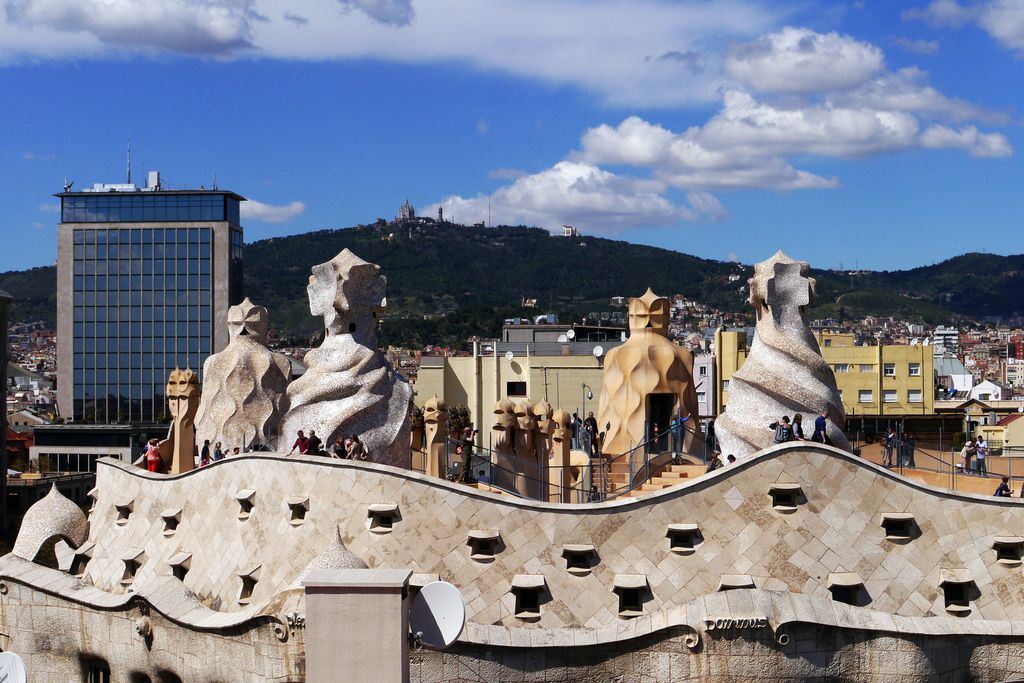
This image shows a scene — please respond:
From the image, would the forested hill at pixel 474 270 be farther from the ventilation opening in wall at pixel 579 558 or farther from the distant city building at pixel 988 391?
the ventilation opening in wall at pixel 579 558

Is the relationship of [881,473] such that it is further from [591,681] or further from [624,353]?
[624,353]

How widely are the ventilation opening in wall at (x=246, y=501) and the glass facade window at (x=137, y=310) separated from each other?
59.8 meters

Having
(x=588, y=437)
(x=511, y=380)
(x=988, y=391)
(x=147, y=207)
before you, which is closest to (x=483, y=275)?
(x=147, y=207)

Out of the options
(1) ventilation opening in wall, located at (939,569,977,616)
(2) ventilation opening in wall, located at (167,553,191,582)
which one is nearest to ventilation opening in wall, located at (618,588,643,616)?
(1) ventilation opening in wall, located at (939,569,977,616)

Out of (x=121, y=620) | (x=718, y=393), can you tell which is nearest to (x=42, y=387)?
A: (x=718, y=393)

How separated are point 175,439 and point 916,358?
34.0 metres

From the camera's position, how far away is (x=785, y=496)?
61.8ft

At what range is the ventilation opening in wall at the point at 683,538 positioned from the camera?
738 inches

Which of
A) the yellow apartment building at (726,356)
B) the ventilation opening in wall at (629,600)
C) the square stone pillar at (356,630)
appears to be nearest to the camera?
the square stone pillar at (356,630)

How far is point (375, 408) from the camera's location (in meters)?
22.8

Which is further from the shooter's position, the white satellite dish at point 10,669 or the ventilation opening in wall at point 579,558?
the ventilation opening in wall at point 579,558

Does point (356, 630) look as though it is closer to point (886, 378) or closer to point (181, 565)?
point (181, 565)

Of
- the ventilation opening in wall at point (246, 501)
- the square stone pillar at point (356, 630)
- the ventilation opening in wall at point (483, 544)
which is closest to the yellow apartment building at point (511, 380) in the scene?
the ventilation opening in wall at point (246, 501)

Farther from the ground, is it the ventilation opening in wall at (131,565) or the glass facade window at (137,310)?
the glass facade window at (137,310)
